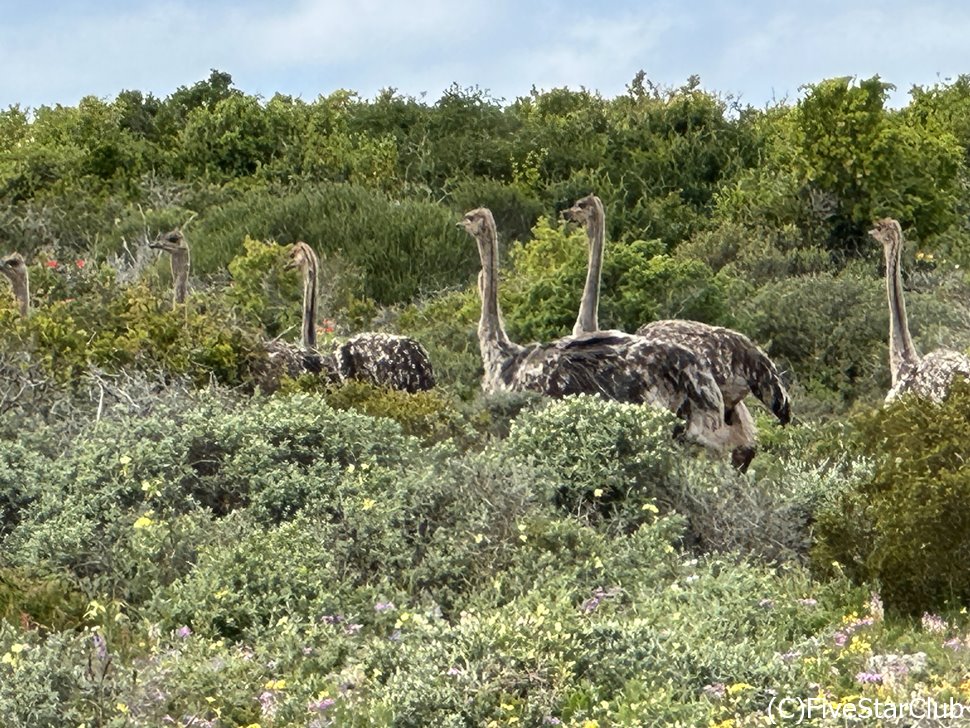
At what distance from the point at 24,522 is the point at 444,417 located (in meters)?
2.82

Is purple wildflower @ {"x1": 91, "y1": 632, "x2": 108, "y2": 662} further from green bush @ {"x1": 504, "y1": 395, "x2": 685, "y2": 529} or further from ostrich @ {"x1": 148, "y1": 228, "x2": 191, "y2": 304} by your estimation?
ostrich @ {"x1": 148, "y1": 228, "x2": 191, "y2": 304}

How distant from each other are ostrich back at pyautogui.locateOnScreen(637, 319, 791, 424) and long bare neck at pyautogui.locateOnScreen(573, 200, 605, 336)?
811 millimetres

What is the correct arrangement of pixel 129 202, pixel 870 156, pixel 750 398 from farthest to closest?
pixel 129 202 < pixel 870 156 < pixel 750 398

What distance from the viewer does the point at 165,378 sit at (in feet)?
38.3

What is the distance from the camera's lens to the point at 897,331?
12.7 m

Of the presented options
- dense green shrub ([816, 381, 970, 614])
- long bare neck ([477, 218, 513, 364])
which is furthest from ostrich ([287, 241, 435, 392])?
dense green shrub ([816, 381, 970, 614])

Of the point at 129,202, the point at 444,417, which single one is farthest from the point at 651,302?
the point at 129,202

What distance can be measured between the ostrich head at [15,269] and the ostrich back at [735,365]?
476 cm

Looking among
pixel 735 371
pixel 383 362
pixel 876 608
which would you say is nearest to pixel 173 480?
pixel 876 608

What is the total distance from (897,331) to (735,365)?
1.42 metres

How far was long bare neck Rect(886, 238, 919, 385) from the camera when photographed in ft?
40.9

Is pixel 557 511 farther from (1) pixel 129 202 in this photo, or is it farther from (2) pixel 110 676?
(1) pixel 129 202

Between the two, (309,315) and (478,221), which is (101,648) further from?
(309,315)

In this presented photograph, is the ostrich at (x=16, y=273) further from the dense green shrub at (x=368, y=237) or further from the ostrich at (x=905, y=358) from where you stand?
the ostrich at (x=905, y=358)
